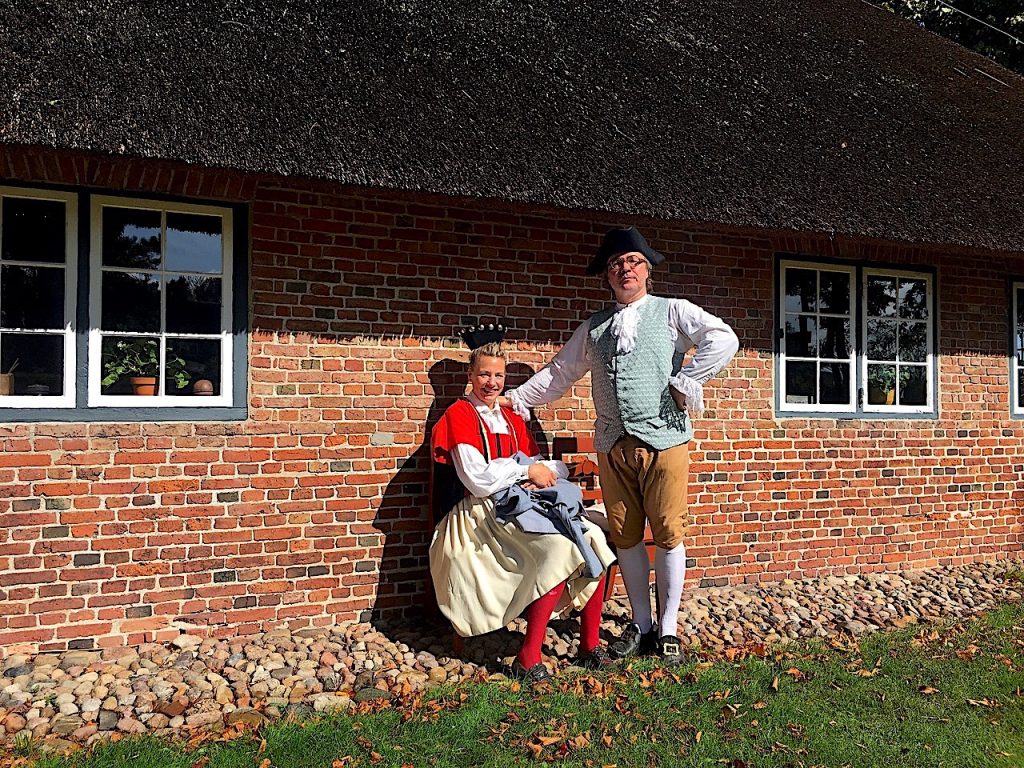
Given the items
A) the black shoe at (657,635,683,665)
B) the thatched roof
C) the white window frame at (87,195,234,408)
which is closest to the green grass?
the black shoe at (657,635,683,665)

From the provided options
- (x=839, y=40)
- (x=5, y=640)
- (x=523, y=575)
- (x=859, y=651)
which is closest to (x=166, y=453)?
(x=5, y=640)

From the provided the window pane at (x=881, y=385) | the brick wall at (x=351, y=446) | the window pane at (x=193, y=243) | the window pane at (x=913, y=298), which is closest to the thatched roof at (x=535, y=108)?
the brick wall at (x=351, y=446)

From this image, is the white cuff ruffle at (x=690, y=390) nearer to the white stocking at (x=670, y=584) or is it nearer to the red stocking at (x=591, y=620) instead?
the white stocking at (x=670, y=584)

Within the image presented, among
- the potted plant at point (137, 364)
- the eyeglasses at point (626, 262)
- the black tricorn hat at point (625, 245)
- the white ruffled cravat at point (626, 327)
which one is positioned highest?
the black tricorn hat at point (625, 245)

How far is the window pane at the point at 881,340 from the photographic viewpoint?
20.3ft

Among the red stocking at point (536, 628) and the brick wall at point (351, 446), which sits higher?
the brick wall at point (351, 446)

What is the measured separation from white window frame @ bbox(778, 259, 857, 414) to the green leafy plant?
3.94 m

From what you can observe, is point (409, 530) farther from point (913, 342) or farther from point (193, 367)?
point (913, 342)

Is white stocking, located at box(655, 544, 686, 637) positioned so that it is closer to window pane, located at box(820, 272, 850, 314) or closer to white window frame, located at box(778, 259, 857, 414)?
white window frame, located at box(778, 259, 857, 414)

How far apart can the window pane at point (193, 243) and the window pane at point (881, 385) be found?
468 centimetres

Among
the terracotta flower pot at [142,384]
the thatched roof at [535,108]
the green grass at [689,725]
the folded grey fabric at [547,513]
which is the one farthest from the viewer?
the terracotta flower pot at [142,384]

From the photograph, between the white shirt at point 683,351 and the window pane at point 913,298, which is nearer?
the white shirt at point 683,351

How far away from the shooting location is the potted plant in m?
4.23

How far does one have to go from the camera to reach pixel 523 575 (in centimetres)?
398
